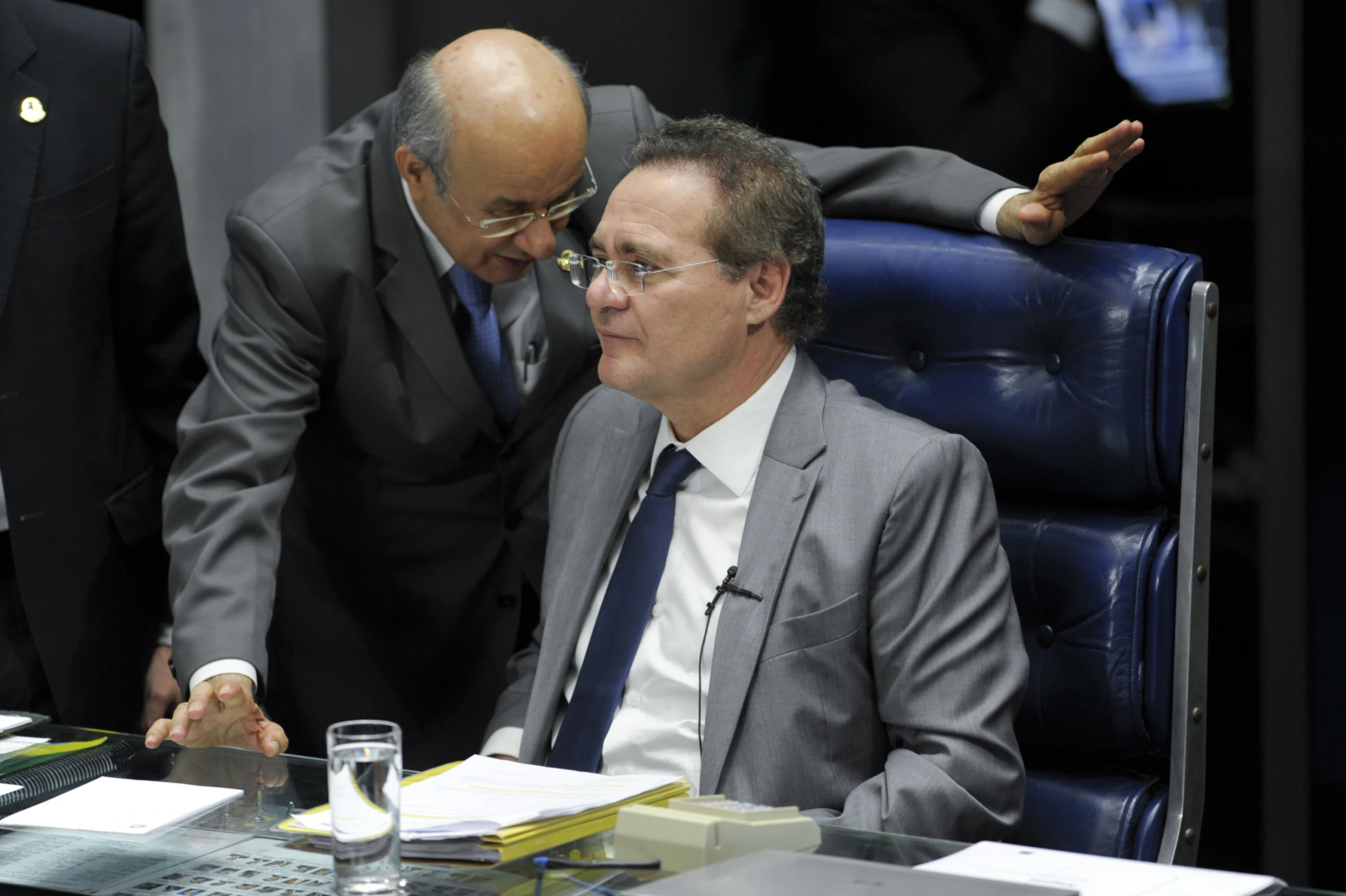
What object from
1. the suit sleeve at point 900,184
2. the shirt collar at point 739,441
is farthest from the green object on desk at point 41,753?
the suit sleeve at point 900,184

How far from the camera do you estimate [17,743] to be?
175 centimetres

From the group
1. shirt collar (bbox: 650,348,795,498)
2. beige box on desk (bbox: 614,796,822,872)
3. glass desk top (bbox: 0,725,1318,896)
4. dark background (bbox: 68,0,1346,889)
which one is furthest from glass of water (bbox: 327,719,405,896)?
Result: dark background (bbox: 68,0,1346,889)

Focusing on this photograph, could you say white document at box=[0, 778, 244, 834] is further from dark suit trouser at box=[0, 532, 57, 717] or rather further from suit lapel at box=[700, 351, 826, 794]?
dark suit trouser at box=[0, 532, 57, 717]

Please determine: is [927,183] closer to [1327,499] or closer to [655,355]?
[655,355]

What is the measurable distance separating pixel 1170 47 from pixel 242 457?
166cm

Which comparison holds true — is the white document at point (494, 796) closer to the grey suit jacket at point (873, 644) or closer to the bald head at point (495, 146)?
the grey suit jacket at point (873, 644)

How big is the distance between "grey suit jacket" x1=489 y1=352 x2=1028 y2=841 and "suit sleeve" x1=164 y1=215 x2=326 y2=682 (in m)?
0.74

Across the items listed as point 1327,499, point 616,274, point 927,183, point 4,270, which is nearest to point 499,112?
point 616,274

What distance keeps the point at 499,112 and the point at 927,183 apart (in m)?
0.66

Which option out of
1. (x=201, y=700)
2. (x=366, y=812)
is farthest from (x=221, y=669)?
(x=366, y=812)

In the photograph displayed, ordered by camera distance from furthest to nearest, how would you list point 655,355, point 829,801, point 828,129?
point 828,129 → point 655,355 → point 829,801

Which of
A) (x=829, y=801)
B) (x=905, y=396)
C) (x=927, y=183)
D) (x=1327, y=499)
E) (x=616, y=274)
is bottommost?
(x=829, y=801)

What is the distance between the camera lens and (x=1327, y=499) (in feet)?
8.18

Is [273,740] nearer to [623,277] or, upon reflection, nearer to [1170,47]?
[623,277]
